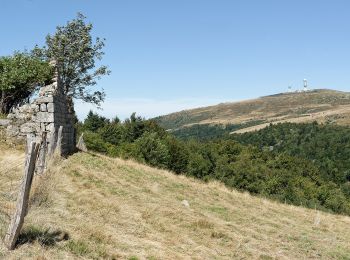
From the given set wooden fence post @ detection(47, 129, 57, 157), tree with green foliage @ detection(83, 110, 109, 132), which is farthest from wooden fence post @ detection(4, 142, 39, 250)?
tree with green foliage @ detection(83, 110, 109, 132)

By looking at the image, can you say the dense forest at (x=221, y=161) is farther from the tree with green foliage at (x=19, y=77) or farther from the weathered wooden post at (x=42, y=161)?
the weathered wooden post at (x=42, y=161)

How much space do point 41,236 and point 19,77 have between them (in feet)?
58.9

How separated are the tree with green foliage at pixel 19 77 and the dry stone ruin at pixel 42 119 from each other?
428cm

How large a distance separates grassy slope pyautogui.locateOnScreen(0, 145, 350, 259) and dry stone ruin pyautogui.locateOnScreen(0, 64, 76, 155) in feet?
4.35

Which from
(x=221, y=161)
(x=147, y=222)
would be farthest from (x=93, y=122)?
(x=147, y=222)

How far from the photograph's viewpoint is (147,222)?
44.3ft

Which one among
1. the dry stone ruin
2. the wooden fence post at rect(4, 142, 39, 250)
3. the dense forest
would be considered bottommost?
the dense forest

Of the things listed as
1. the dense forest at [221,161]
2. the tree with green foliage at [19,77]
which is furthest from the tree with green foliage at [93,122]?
the tree with green foliage at [19,77]

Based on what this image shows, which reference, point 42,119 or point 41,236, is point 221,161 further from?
point 41,236

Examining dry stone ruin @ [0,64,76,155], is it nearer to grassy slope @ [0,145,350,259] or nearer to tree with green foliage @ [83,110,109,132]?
grassy slope @ [0,145,350,259]

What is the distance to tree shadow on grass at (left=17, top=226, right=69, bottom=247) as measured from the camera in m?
9.38

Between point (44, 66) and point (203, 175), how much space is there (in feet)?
195

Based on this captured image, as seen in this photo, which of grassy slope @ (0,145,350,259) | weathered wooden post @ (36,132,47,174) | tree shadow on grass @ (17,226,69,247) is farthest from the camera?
weathered wooden post @ (36,132,47,174)

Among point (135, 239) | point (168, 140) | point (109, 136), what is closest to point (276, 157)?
point (168, 140)
